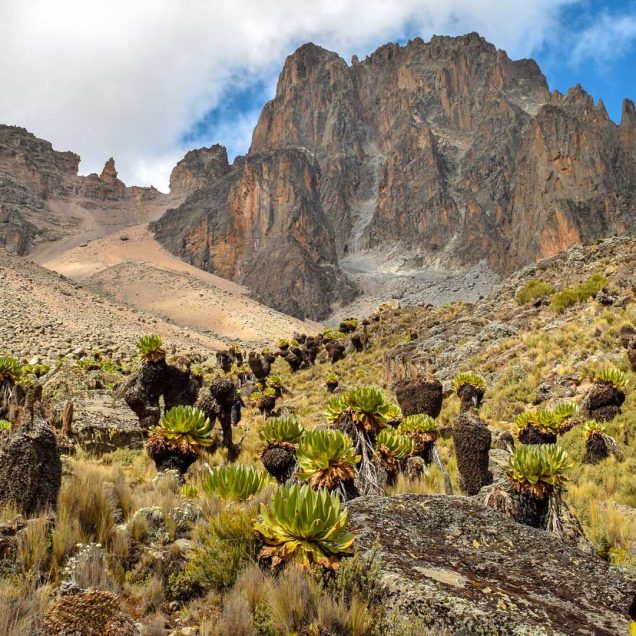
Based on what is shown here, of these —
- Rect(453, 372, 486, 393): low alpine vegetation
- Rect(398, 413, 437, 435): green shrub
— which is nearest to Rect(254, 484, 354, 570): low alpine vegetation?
Rect(398, 413, 437, 435): green shrub

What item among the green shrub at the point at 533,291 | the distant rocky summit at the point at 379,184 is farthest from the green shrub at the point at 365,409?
the distant rocky summit at the point at 379,184

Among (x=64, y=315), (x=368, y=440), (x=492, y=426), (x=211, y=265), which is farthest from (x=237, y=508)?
(x=211, y=265)

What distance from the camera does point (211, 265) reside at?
360 ft

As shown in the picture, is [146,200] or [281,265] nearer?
[281,265]

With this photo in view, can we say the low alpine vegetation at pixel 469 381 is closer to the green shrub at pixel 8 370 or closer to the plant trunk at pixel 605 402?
the plant trunk at pixel 605 402

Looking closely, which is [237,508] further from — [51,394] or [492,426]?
[51,394]

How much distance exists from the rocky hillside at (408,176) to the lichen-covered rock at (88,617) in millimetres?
94973

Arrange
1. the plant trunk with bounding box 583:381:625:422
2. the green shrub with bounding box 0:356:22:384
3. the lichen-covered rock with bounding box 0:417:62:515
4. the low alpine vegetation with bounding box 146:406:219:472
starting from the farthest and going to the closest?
the green shrub with bounding box 0:356:22:384 < the plant trunk with bounding box 583:381:625:422 < the low alpine vegetation with bounding box 146:406:219:472 < the lichen-covered rock with bounding box 0:417:62:515

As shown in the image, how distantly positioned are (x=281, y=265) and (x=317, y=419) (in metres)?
85.7

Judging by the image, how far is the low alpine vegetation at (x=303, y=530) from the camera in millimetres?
3701

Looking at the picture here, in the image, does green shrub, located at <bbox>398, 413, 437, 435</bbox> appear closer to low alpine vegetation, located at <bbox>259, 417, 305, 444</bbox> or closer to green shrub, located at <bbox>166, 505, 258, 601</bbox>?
low alpine vegetation, located at <bbox>259, 417, 305, 444</bbox>

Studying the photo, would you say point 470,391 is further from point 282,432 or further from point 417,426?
point 282,432

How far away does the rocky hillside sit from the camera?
305 feet

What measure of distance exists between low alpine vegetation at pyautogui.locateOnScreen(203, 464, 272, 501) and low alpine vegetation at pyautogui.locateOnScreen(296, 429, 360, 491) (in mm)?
715
